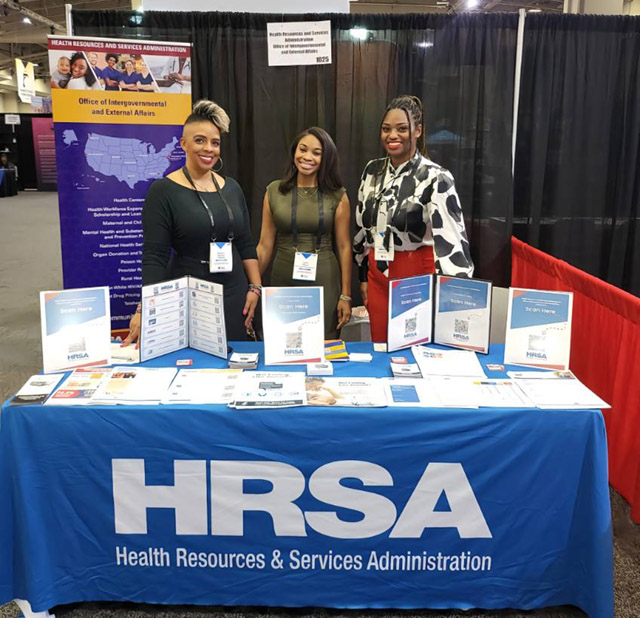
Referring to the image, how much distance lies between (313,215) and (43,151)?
1814 centimetres

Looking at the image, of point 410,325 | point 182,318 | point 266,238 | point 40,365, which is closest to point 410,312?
point 410,325

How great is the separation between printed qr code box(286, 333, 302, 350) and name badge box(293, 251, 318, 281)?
700mm

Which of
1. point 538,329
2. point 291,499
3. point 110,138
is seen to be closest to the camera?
point 291,499

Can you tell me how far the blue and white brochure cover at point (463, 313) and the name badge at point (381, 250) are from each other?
480 mm

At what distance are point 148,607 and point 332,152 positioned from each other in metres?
1.85

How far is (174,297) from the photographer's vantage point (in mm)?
2035

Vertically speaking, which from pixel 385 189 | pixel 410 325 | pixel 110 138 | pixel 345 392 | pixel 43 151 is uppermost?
pixel 43 151

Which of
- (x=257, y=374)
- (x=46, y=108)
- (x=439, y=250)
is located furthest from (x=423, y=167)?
(x=46, y=108)

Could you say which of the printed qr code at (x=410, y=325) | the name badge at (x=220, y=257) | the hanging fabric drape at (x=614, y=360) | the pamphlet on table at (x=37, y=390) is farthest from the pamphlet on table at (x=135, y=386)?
the hanging fabric drape at (x=614, y=360)

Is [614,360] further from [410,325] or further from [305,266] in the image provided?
[305,266]

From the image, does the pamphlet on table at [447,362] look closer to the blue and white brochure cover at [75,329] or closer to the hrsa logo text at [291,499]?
the hrsa logo text at [291,499]

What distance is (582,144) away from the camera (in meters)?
4.18

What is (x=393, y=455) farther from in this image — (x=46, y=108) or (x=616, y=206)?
(x=46, y=108)

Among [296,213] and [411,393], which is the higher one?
[296,213]
